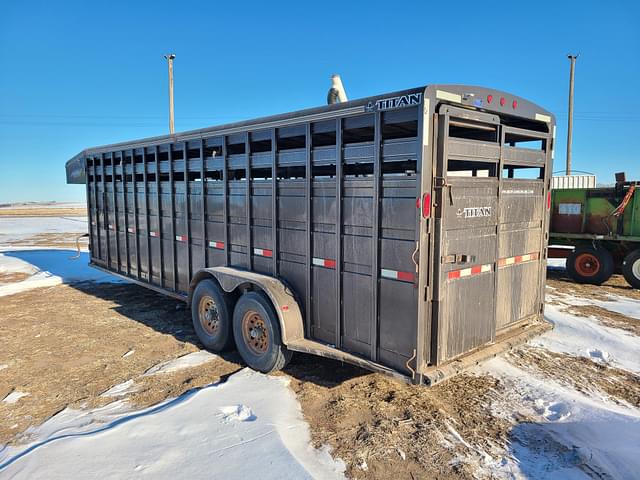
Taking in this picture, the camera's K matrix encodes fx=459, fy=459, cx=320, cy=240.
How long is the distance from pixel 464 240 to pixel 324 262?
132 centimetres

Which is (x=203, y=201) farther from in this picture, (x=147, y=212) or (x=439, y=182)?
(x=439, y=182)

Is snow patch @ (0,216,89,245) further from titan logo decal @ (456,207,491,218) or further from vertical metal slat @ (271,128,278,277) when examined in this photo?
titan logo decal @ (456,207,491,218)

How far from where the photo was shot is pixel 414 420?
13.0 ft

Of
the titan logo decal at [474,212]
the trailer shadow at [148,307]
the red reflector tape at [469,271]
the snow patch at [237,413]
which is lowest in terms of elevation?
the trailer shadow at [148,307]

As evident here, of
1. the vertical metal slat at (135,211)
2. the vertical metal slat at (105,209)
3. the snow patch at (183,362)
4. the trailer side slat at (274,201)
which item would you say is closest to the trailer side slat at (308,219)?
the trailer side slat at (274,201)

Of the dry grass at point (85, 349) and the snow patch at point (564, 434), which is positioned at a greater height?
the snow patch at point (564, 434)

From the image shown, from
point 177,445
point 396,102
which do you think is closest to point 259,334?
point 177,445

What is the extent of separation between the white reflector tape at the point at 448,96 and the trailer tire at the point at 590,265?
27.9 feet

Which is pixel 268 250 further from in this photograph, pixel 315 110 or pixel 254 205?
pixel 315 110

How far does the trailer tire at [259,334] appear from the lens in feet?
15.5

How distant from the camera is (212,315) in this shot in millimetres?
5848

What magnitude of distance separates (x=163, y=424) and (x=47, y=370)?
240 centimetres

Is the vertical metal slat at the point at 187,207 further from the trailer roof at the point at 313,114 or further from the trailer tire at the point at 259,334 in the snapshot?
the trailer tire at the point at 259,334

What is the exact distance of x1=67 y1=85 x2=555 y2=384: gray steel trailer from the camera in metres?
3.76
